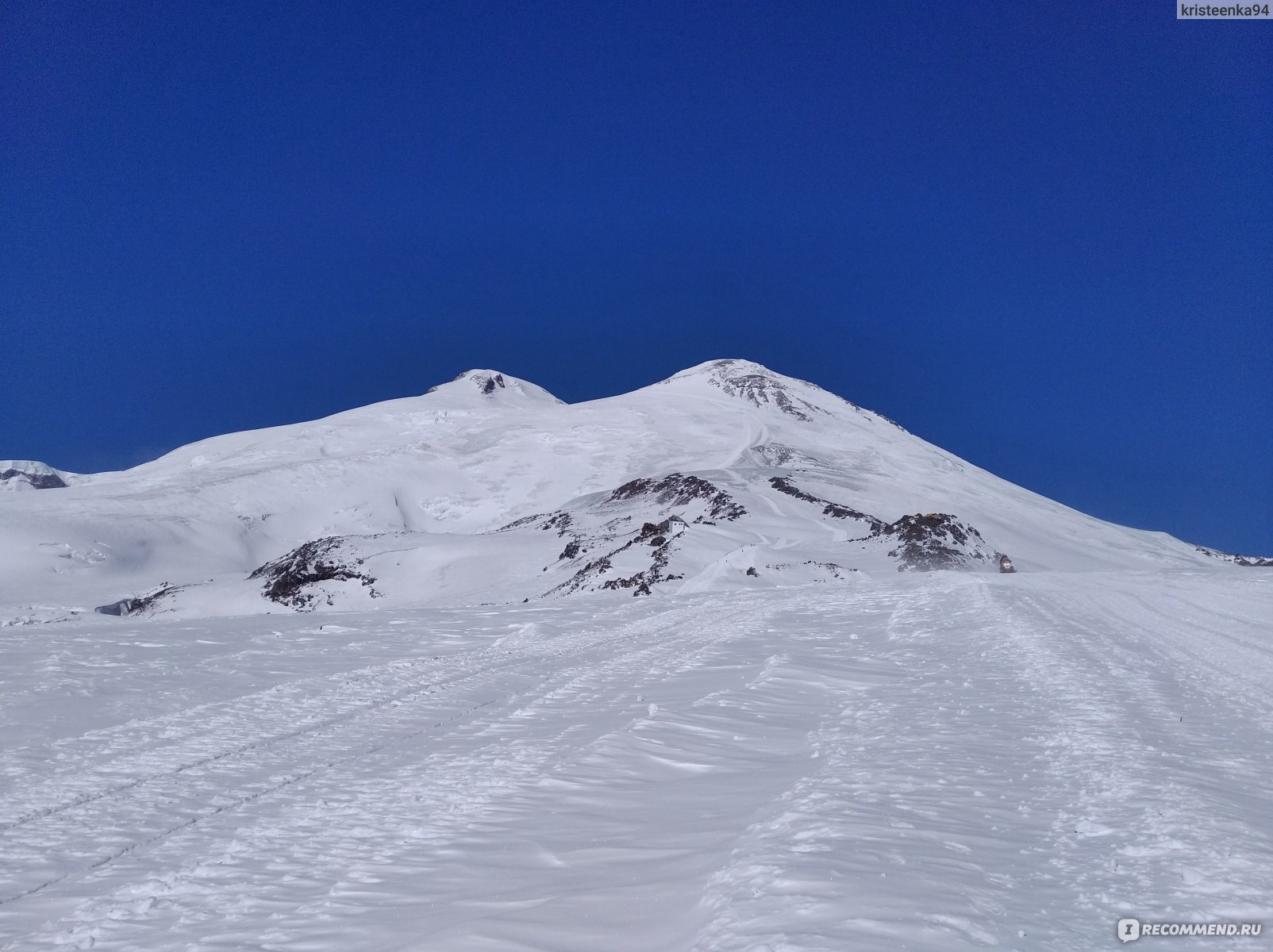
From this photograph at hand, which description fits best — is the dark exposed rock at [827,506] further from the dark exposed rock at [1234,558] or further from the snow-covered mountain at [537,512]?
the dark exposed rock at [1234,558]

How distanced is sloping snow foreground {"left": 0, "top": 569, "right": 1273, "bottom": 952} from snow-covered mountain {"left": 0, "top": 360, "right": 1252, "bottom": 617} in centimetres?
1776

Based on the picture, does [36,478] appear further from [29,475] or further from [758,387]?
[758,387]

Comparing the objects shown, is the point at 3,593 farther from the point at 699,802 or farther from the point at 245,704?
the point at 699,802

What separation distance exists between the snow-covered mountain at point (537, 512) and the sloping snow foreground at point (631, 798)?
17.8 meters

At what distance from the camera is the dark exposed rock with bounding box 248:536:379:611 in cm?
3859

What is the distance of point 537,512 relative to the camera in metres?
77.2

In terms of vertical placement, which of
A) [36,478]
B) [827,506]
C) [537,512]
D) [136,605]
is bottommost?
[136,605]

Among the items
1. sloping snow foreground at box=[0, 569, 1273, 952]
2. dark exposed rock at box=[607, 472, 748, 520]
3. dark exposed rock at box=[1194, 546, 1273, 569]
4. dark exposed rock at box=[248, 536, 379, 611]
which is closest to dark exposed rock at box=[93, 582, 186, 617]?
dark exposed rock at box=[248, 536, 379, 611]

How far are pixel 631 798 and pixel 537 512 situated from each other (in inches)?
2843

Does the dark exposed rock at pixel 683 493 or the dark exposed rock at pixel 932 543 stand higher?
the dark exposed rock at pixel 683 493

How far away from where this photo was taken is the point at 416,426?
111m

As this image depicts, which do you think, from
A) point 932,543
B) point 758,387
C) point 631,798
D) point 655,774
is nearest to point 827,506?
point 932,543

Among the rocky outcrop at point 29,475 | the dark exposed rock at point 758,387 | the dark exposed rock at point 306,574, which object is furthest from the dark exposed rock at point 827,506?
the rocky outcrop at point 29,475

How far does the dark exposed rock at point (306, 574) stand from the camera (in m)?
38.6
